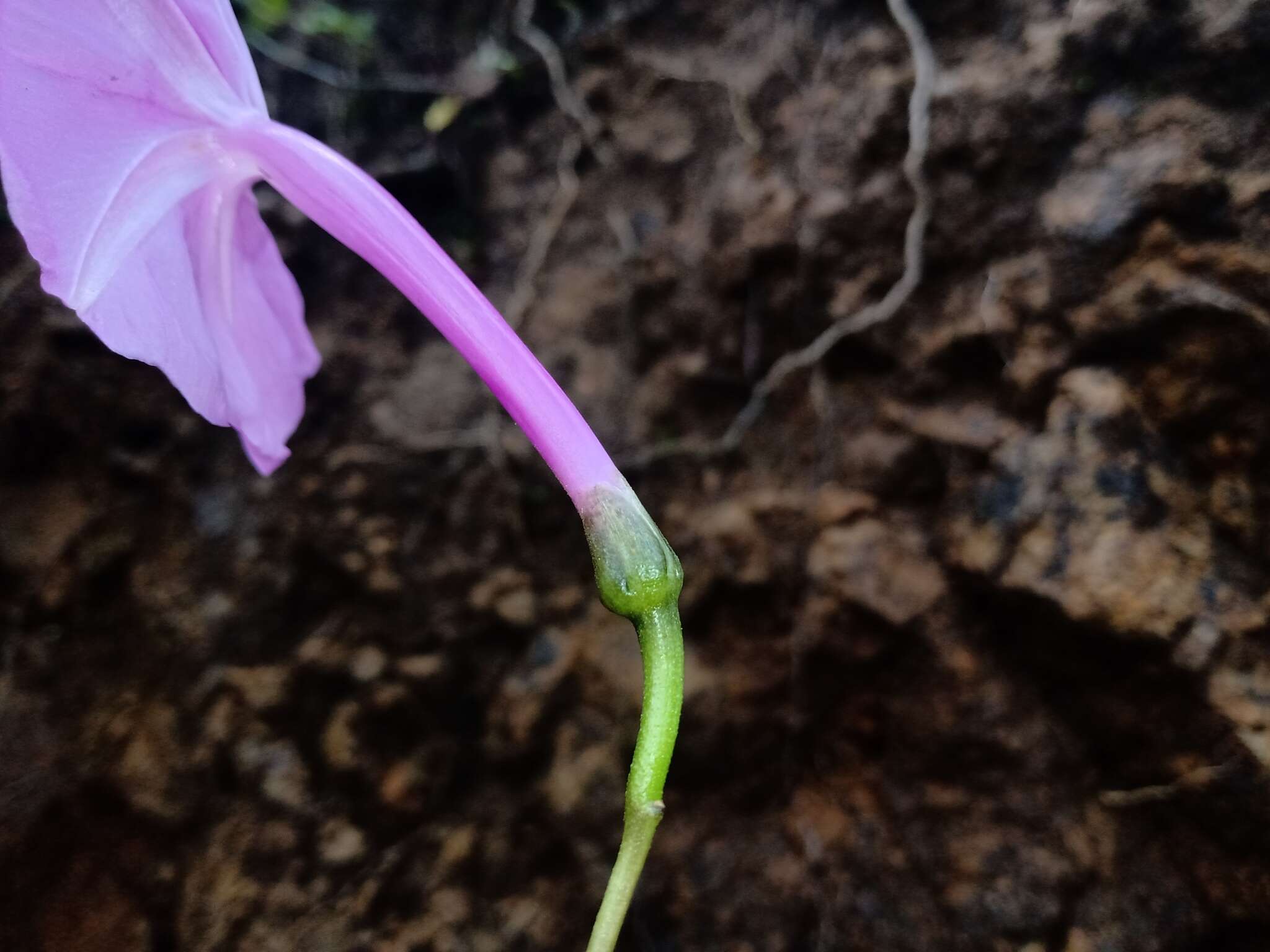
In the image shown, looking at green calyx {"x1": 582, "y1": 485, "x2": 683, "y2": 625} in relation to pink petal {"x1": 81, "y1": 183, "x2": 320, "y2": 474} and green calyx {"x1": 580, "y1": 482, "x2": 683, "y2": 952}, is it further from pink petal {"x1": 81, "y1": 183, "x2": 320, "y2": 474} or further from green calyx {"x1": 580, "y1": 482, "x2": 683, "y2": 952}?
pink petal {"x1": 81, "y1": 183, "x2": 320, "y2": 474}

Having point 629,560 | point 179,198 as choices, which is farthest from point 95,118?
point 629,560

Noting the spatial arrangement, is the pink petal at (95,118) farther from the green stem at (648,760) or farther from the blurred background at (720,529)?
the green stem at (648,760)

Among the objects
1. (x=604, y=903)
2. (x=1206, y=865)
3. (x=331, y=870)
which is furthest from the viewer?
(x=331, y=870)

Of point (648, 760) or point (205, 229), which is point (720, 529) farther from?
point (205, 229)

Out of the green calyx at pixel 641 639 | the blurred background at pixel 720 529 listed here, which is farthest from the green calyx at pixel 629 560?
the blurred background at pixel 720 529

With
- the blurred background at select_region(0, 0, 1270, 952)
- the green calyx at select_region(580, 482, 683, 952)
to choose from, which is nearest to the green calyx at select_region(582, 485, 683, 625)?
the green calyx at select_region(580, 482, 683, 952)

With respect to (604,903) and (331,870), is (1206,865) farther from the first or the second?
(331,870)

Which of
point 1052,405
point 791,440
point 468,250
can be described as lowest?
point 1052,405

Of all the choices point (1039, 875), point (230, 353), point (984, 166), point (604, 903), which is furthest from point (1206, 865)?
point (230, 353)
